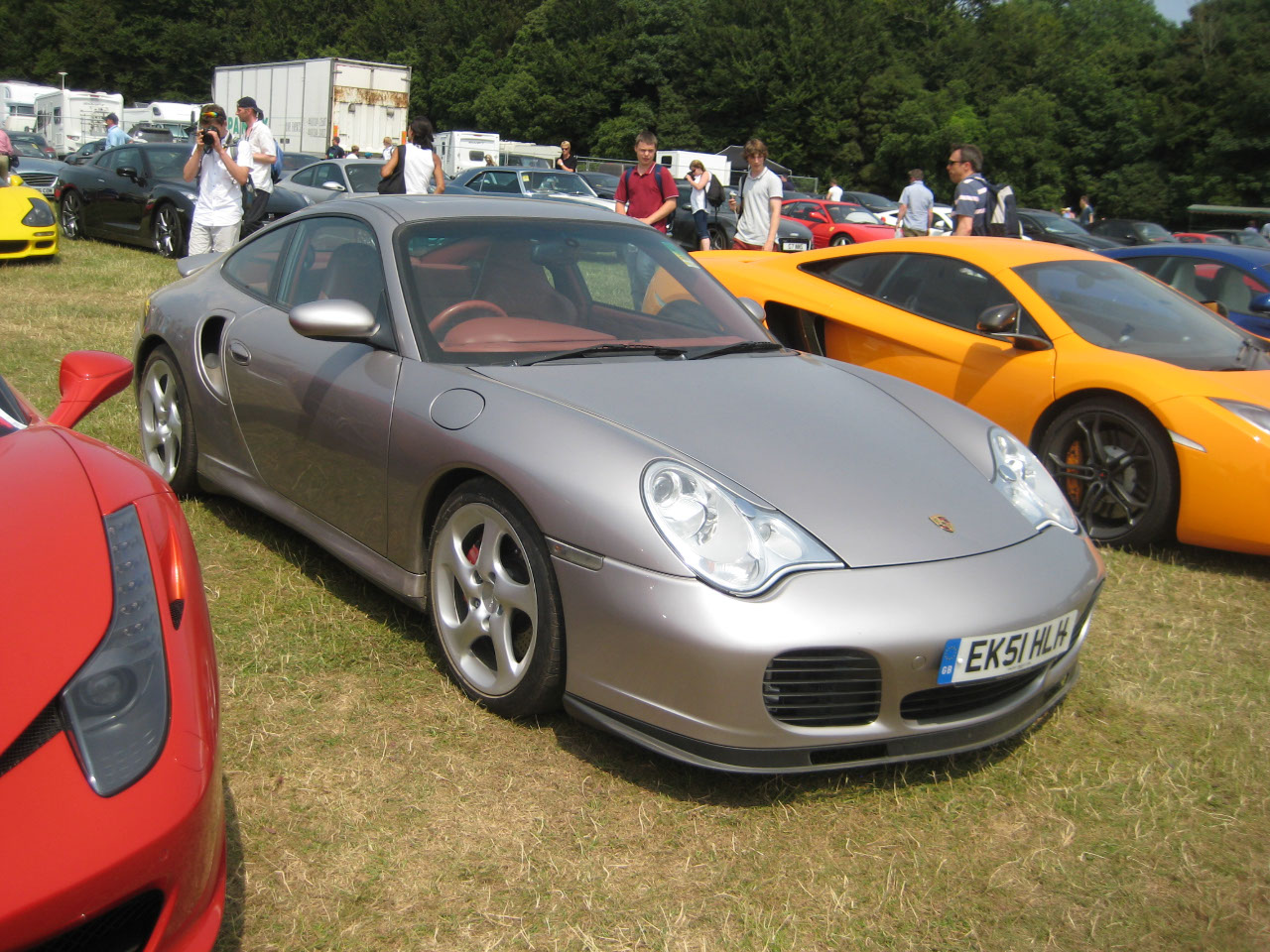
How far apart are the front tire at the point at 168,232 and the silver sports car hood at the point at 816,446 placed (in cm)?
1024

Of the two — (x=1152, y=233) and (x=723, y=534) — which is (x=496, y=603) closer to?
(x=723, y=534)

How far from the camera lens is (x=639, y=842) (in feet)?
8.20

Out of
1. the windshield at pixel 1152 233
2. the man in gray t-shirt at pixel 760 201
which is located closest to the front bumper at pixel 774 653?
the man in gray t-shirt at pixel 760 201

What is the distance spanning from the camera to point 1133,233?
2670 centimetres

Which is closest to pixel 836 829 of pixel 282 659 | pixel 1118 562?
pixel 282 659

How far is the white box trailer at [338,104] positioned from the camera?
27141 millimetres

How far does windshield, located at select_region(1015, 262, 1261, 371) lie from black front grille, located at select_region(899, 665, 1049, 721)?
2.85 m

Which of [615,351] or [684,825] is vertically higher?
[615,351]

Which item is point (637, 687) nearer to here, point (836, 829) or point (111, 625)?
point (836, 829)

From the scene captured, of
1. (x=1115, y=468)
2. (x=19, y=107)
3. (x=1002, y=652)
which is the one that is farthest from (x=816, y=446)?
(x=19, y=107)

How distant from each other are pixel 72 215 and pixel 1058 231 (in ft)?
62.5

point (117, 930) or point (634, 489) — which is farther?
point (634, 489)

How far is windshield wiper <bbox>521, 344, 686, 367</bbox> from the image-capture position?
130 inches

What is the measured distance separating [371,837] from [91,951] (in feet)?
3.37
